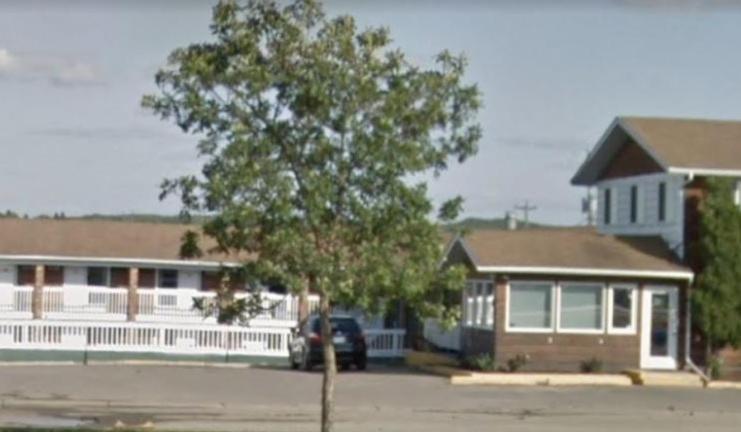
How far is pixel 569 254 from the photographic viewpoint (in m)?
44.3

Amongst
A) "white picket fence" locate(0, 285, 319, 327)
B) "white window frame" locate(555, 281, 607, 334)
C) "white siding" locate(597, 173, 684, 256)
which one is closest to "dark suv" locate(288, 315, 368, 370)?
"white window frame" locate(555, 281, 607, 334)

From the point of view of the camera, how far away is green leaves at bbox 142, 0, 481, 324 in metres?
19.5

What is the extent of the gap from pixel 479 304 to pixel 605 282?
345 cm

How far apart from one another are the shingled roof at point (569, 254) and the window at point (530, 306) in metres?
0.67

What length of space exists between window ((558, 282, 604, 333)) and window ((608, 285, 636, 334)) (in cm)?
29

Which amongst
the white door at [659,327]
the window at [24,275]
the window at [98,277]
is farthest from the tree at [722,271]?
the window at [24,275]

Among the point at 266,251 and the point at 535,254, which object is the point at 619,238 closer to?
the point at 535,254

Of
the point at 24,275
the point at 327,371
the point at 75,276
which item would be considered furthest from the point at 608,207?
the point at 327,371

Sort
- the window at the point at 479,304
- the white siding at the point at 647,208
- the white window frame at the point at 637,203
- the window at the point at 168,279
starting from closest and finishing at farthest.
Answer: the window at the point at 479,304, the white siding at the point at 647,208, the white window frame at the point at 637,203, the window at the point at 168,279

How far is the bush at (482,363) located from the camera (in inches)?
1697

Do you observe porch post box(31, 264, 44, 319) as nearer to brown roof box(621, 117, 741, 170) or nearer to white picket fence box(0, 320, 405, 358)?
white picket fence box(0, 320, 405, 358)

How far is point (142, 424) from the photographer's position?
94.3ft

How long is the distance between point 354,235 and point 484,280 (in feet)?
84.2

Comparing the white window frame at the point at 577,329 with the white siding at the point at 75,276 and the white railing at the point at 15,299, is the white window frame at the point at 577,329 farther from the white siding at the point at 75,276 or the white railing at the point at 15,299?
the white siding at the point at 75,276
